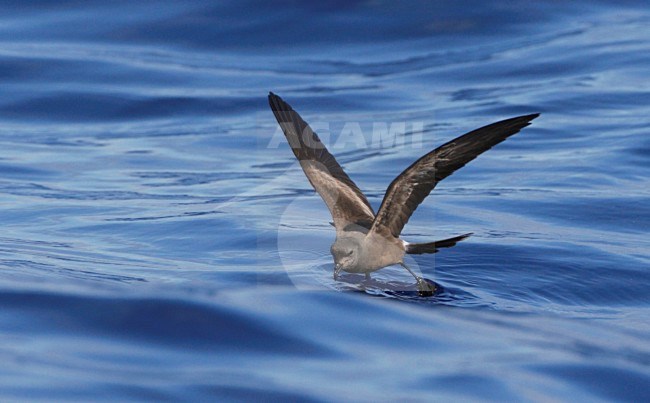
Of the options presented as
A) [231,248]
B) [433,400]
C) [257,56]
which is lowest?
[433,400]

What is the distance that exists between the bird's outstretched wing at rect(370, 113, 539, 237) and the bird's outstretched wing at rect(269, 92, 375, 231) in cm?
53

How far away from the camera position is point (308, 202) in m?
9.16

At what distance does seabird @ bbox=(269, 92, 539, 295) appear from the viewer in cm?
555

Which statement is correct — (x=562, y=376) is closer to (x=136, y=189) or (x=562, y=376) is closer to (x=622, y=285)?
A: (x=622, y=285)

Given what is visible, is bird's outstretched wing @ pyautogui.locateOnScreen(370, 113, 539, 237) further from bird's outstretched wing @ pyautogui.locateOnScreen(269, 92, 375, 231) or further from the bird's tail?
bird's outstretched wing @ pyautogui.locateOnScreen(269, 92, 375, 231)

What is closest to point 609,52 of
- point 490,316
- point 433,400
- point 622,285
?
point 622,285

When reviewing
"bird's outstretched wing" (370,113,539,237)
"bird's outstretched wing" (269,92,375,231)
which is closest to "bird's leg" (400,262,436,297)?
"bird's outstretched wing" (269,92,375,231)

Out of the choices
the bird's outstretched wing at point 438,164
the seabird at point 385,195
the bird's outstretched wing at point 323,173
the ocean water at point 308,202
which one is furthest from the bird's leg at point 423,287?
the bird's outstretched wing at point 438,164

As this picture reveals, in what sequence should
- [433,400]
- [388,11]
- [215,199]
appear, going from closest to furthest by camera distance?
[433,400]
[215,199]
[388,11]

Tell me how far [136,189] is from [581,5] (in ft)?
27.3

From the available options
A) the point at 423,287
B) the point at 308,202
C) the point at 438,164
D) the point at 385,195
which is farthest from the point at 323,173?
the point at 308,202

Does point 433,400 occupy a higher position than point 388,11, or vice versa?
point 388,11

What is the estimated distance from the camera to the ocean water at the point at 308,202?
198 inches

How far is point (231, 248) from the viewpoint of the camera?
7473 millimetres
